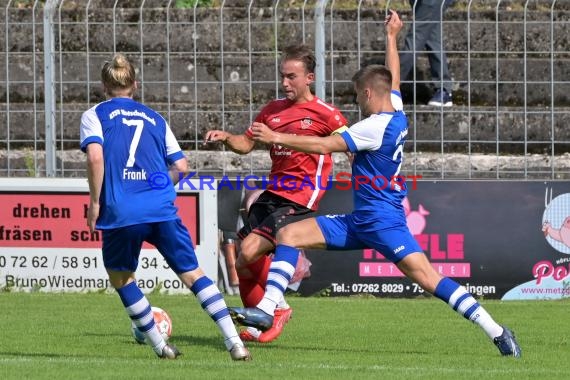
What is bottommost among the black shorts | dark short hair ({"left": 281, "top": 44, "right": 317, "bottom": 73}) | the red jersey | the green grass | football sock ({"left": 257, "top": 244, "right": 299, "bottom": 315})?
the green grass

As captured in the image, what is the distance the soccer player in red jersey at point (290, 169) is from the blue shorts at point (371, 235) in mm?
886

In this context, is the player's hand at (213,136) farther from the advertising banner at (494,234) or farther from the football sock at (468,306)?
the advertising banner at (494,234)

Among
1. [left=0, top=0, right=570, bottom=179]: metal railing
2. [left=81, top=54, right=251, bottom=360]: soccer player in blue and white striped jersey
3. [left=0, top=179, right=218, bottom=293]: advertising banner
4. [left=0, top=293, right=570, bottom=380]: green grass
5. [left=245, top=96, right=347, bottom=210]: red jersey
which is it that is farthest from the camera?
[left=0, top=0, right=570, bottom=179]: metal railing

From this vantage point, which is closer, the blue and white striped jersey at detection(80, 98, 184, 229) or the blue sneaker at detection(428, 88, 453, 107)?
the blue and white striped jersey at detection(80, 98, 184, 229)

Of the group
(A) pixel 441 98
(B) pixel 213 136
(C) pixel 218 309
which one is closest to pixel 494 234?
(A) pixel 441 98

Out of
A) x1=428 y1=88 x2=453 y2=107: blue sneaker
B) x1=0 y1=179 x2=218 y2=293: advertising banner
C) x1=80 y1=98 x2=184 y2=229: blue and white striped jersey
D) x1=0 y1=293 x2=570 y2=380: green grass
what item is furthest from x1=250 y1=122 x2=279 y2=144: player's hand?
x1=428 y1=88 x2=453 y2=107: blue sneaker

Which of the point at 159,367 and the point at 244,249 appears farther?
the point at 244,249

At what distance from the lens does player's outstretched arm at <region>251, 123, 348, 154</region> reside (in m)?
8.07

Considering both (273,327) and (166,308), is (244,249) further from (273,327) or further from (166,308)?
(166,308)

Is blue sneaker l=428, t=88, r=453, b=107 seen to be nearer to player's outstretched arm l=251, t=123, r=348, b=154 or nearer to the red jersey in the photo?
the red jersey

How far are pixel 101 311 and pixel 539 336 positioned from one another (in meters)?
3.88

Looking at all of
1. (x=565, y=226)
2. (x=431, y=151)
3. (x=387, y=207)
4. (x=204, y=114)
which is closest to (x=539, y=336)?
(x=387, y=207)

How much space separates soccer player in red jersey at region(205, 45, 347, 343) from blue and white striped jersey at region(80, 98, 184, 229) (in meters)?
1.71

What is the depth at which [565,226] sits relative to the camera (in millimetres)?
12422
